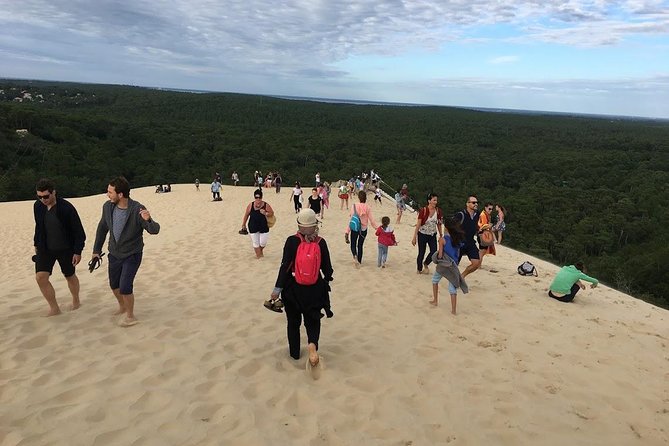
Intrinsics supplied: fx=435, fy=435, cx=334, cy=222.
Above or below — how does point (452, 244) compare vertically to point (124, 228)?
below

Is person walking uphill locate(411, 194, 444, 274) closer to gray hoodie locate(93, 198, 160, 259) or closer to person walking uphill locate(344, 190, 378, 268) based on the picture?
person walking uphill locate(344, 190, 378, 268)

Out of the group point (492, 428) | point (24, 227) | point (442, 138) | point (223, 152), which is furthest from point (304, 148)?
point (492, 428)

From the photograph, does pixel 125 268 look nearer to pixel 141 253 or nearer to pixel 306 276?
pixel 141 253

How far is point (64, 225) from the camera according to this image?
4867 millimetres

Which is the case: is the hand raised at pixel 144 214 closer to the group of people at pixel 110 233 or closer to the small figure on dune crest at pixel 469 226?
the group of people at pixel 110 233

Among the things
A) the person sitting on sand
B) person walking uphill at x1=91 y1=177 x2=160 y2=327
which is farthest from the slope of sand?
person walking uphill at x1=91 y1=177 x2=160 y2=327

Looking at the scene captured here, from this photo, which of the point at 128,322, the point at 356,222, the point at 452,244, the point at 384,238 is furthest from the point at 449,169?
the point at 128,322

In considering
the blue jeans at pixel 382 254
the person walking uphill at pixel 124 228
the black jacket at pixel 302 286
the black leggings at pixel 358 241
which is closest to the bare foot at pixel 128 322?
the person walking uphill at pixel 124 228

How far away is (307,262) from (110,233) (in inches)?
96.8

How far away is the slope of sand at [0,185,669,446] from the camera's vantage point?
131 inches

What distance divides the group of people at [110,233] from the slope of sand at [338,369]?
0.62m

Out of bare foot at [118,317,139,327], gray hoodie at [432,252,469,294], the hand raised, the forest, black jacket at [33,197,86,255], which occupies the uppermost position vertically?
the hand raised

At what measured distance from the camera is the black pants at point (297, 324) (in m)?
4.05

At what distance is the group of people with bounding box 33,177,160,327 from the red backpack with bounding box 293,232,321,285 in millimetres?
1758
